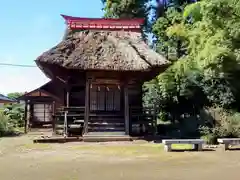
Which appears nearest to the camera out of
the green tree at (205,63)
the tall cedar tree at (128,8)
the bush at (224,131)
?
the bush at (224,131)

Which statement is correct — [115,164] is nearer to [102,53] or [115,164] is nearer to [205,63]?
[102,53]

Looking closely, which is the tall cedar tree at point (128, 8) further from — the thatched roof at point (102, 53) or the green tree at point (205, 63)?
the thatched roof at point (102, 53)

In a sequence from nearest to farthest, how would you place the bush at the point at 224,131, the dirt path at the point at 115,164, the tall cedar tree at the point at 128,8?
the dirt path at the point at 115,164
the bush at the point at 224,131
the tall cedar tree at the point at 128,8

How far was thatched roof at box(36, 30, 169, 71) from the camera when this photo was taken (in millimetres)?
16969

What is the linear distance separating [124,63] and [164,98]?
8.75m

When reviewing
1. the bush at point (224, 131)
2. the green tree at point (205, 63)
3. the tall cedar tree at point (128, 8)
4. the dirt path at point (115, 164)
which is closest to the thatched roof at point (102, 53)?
the green tree at point (205, 63)

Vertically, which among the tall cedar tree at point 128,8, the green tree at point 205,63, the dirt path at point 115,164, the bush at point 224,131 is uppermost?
the tall cedar tree at point 128,8

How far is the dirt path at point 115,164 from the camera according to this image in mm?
7908

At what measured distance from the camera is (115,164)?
383 inches

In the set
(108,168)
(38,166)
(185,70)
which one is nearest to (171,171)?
(108,168)

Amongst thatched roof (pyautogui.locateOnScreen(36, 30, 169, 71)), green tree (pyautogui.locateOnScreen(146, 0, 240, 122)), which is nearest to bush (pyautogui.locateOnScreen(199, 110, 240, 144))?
green tree (pyautogui.locateOnScreen(146, 0, 240, 122))

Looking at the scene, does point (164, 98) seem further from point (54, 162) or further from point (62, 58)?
point (54, 162)

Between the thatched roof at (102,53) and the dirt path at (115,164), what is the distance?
478 cm

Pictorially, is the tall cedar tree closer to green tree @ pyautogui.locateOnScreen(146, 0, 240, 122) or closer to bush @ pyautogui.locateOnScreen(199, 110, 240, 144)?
green tree @ pyautogui.locateOnScreen(146, 0, 240, 122)
